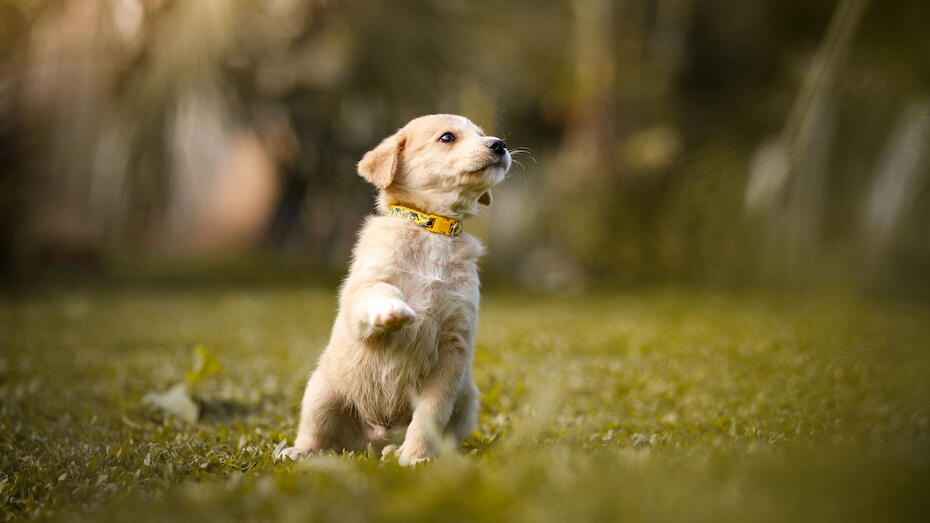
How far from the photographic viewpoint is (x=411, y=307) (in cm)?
270

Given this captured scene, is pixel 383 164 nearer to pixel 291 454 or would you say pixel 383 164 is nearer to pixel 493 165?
pixel 493 165

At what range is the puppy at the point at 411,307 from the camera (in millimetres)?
2693

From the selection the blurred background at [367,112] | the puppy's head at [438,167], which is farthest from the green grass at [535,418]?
the blurred background at [367,112]

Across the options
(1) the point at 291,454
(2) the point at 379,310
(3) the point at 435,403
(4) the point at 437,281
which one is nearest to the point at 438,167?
(4) the point at 437,281

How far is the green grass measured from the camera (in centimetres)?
183

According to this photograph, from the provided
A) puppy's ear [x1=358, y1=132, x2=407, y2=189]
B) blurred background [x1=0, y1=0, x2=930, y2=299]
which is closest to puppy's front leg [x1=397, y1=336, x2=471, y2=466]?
puppy's ear [x1=358, y1=132, x2=407, y2=189]

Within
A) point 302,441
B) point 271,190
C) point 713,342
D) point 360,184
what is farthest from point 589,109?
point 302,441

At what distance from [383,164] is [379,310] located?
2.63 feet

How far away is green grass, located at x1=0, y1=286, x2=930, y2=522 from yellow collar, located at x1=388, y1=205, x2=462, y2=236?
2.46 ft

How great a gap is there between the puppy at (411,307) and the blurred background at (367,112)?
A: 327 cm

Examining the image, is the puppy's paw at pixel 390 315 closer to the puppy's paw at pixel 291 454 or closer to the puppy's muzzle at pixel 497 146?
the puppy's paw at pixel 291 454

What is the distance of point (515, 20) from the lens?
11.6 m

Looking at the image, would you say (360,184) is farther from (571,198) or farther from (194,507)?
(194,507)

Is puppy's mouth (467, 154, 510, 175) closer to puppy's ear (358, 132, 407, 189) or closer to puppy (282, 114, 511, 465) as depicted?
puppy (282, 114, 511, 465)
